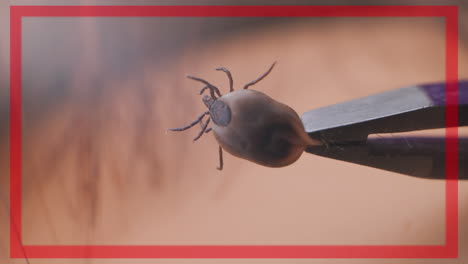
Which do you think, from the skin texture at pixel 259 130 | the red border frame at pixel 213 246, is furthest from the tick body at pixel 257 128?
the red border frame at pixel 213 246

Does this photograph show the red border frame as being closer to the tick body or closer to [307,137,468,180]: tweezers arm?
[307,137,468,180]: tweezers arm

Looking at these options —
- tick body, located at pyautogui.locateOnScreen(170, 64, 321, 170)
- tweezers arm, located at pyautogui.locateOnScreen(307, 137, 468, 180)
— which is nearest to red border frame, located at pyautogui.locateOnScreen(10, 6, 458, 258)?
tweezers arm, located at pyautogui.locateOnScreen(307, 137, 468, 180)

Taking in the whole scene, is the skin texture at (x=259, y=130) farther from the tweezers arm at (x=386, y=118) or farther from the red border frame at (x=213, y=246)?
the red border frame at (x=213, y=246)

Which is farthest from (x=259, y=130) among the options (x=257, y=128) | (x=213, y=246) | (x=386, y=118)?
(x=213, y=246)

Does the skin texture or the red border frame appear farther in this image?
the red border frame

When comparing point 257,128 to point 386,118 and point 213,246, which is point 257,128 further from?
point 213,246

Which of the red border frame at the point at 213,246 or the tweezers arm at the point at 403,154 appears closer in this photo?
the tweezers arm at the point at 403,154

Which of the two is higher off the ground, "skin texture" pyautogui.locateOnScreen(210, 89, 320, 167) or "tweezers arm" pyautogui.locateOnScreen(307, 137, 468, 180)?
"skin texture" pyautogui.locateOnScreen(210, 89, 320, 167)
